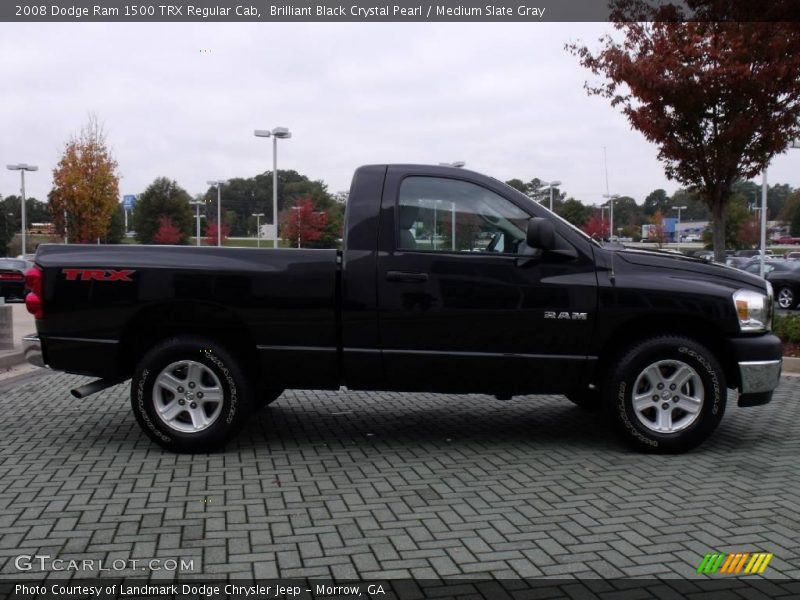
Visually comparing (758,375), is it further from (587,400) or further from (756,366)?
(587,400)

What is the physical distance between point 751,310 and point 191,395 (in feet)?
13.3

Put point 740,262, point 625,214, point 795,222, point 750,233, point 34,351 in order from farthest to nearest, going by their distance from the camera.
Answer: point 795,222, point 750,233, point 625,214, point 740,262, point 34,351

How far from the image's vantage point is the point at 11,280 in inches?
957

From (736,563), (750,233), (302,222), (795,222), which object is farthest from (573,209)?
(795,222)

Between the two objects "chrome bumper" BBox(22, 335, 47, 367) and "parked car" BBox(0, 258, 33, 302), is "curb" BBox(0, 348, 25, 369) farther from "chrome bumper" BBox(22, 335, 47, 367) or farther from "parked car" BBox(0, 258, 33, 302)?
"parked car" BBox(0, 258, 33, 302)

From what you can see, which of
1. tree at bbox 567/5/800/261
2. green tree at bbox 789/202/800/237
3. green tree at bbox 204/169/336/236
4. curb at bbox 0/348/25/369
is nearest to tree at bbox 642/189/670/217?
green tree at bbox 789/202/800/237

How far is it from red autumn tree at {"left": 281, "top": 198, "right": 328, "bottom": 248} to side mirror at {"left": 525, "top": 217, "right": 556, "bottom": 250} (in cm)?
1262

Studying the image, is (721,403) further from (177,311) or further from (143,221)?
(143,221)

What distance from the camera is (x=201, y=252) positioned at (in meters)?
5.85

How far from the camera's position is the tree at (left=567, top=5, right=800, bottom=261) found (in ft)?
35.7

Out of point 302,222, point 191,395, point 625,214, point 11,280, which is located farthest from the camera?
point 625,214

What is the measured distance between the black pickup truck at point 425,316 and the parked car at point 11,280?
20.5 m

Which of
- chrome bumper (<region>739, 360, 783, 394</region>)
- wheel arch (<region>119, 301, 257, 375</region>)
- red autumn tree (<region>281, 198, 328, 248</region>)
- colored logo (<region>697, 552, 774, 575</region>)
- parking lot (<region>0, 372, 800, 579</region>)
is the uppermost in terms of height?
red autumn tree (<region>281, 198, 328, 248</region>)

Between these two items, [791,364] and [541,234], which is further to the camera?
[791,364]
